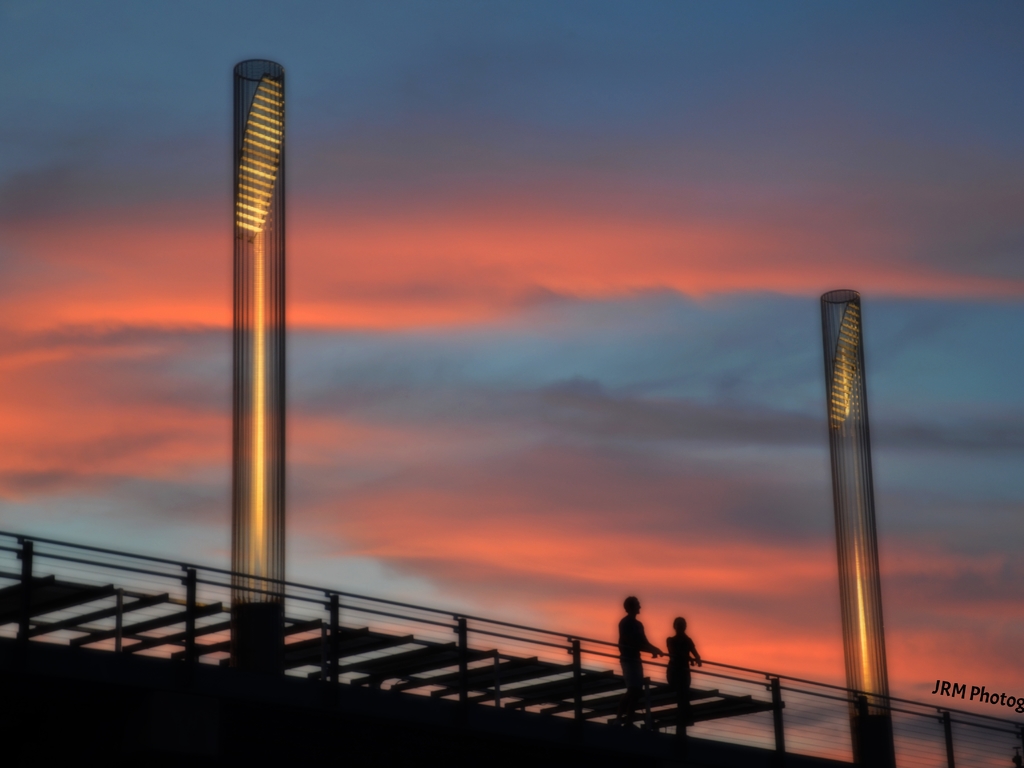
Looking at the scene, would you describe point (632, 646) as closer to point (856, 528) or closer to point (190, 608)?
point (190, 608)

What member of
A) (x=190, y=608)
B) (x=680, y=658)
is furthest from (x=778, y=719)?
Result: (x=190, y=608)

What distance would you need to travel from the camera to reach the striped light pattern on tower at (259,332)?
1861 cm

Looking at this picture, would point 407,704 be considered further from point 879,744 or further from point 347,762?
point 879,744

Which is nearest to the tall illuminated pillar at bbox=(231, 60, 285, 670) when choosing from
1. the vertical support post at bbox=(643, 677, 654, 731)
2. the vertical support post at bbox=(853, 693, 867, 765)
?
the vertical support post at bbox=(643, 677, 654, 731)

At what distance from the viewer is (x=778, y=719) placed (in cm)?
2272

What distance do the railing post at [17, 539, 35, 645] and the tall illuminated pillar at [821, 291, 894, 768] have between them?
1330 centimetres

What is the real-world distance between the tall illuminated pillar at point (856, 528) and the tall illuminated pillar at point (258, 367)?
10306 millimetres

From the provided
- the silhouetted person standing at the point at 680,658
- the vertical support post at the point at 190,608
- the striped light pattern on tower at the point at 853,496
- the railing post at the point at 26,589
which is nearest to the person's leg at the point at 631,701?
the silhouetted person standing at the point at 680,658

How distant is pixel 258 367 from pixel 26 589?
14.9ft

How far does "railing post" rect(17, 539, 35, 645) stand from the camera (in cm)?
1587

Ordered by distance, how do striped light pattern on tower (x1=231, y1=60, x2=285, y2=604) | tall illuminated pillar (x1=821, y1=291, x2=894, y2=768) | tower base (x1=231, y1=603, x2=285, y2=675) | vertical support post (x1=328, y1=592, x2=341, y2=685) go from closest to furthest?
tower base (x1=231, y1=603, x2=285, y2=675) < vertical support post (x1=328, y1=592, x2=341, y2=685) < striped light pattern on tower (x1=231, y1=60, x2=285, y2=604) < tall illuminated pillar (x1=821, y1=291, x2=894, y2=768)

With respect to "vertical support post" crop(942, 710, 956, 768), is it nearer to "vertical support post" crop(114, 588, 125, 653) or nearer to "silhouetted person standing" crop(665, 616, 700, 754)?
"silhouetted person standing" crop(665, 616, 700, 754)

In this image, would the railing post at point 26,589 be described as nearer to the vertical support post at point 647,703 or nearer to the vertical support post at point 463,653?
the vertical support post at point 463,653

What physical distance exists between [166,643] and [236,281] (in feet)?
14.8
